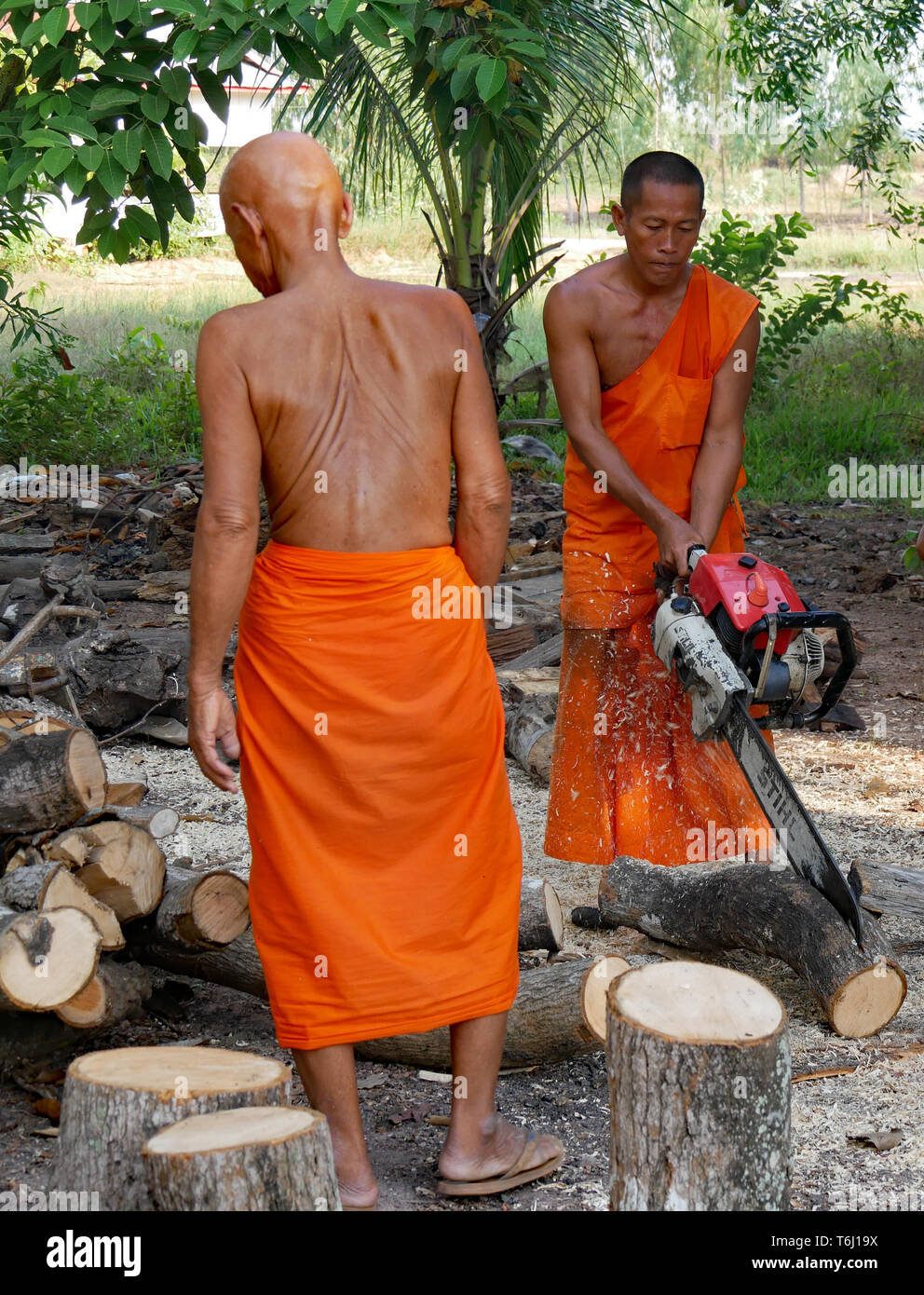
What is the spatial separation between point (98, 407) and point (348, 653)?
8556 mm

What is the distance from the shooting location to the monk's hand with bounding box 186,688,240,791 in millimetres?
2410

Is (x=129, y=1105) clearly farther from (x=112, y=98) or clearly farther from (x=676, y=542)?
(x=112, y=98)

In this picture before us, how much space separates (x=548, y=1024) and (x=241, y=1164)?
121 cm

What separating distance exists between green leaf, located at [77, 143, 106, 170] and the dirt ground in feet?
7.37

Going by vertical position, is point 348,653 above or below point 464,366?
below

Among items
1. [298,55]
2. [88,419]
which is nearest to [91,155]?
[298,55]

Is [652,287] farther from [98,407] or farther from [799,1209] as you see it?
[98,407]

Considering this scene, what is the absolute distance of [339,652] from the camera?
7.82 ft

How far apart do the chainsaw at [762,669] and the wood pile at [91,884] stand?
134 cm

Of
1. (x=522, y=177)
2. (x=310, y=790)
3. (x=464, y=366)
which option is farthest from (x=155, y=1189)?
(x=522, y=177)

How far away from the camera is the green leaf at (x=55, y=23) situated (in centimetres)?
338

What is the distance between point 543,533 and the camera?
856cm
